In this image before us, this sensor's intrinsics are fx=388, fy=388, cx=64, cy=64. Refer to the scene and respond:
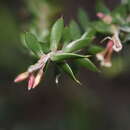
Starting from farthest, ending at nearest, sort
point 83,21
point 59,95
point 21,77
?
point 59,95 < point 83,21 < point 21,77

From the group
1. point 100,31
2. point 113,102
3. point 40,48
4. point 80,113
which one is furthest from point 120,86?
point 40,48

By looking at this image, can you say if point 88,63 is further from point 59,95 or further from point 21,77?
point 59,95

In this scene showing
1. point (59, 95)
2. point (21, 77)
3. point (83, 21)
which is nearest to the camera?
point (21, 77)

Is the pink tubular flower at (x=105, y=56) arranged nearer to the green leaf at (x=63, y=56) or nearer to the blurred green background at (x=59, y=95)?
the green leaf at (x=63, y=56)

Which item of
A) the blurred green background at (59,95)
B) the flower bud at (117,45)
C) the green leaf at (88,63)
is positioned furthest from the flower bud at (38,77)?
the blurred green background at (59,95)

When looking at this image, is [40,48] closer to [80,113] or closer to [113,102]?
[80,113]

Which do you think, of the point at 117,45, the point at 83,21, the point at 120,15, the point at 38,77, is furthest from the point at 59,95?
the point at 38,77

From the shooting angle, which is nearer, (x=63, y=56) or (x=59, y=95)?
(x=63, y=56)
